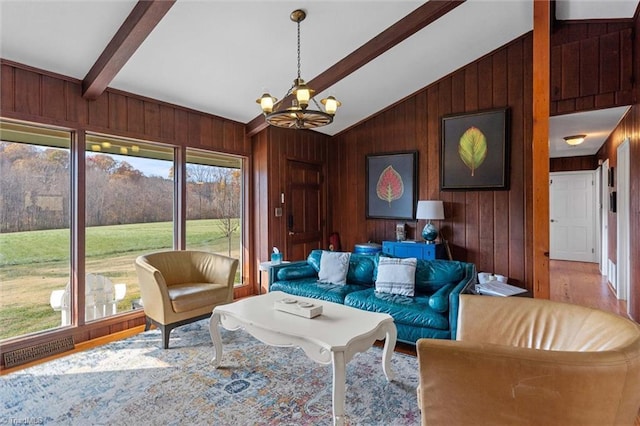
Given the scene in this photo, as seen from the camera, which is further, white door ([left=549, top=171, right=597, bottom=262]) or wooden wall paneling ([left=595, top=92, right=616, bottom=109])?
white door ([left=549, top=171, right=597, bottom=262])

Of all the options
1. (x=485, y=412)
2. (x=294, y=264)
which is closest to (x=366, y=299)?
(x=294, y=264)

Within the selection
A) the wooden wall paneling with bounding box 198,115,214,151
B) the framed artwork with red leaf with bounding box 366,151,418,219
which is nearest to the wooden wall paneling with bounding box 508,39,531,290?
the framed artwork with red leaf with bounding box 366,151,418,219

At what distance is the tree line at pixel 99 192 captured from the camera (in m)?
3.13

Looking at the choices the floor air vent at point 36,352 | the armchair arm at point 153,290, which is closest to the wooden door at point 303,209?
the armchair arm at point 153,290

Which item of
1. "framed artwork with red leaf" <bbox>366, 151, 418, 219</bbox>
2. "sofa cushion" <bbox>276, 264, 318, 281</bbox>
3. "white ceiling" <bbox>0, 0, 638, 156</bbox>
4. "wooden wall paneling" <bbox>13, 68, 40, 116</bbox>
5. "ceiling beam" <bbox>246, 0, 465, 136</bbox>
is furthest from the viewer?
"framed artwork with red leaf" <bbox>366, 151, 418, 219</bbox>

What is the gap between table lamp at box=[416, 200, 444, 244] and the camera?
4852 mm

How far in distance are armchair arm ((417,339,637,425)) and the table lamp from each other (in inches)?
146

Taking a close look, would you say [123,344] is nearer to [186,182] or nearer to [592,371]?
[186,182]

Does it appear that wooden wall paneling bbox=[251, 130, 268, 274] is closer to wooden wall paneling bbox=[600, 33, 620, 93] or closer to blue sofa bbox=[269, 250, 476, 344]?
blue sofa bbox=[269, 250, 476, 344]

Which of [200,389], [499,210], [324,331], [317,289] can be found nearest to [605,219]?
[499,210]

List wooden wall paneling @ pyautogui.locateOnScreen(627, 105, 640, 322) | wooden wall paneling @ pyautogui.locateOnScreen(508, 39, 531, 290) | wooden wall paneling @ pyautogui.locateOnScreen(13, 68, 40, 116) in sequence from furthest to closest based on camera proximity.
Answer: wooden wall paneling @ pyautogui.locateOnScreen(508, 39, 531, 290)
wooden wall paneling @ pyautogui.locateOnScreen(627, 105, 640, 322)
wooden wall paneling @ pyautogui.locateOnScreen(13, 68, 40, 116)

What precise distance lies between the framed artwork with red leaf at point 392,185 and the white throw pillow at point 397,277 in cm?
192

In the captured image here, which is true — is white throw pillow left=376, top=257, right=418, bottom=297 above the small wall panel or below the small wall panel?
below

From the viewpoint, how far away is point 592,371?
1.15 meters
